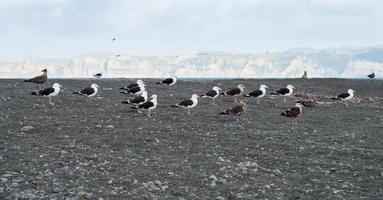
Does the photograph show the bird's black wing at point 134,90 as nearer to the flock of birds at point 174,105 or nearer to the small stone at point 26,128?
the flock of birds at point 174,105

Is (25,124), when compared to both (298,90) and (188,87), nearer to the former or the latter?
(188,87)

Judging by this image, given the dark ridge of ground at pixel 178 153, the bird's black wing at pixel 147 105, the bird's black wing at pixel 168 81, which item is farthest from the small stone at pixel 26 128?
the bird's black wing at pixel 168 81

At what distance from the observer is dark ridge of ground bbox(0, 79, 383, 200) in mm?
14984

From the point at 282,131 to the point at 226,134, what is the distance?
3025mm

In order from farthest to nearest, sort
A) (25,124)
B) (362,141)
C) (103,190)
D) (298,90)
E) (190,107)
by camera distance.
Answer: (298,90) → (190,107) → (362,141) → (25,124) → (103,190)

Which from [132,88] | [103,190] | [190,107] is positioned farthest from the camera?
[132,88]

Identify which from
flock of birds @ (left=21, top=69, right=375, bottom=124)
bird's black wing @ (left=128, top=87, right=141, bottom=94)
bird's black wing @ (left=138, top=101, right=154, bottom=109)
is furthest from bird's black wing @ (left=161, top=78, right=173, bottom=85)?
bird's black wing @ (left=138, top=101, right=154, bottom=109)

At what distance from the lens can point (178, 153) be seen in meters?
19.0

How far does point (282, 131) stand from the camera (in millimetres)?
24625

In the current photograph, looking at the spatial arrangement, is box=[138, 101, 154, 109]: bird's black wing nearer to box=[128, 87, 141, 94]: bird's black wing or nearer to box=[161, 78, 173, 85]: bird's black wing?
box=[128, 87, 141, 94]: bird's black wing

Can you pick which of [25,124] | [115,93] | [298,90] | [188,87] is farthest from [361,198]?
[298,90]

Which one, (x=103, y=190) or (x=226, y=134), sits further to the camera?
(x=226, y=134)

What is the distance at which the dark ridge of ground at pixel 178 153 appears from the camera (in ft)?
49.2

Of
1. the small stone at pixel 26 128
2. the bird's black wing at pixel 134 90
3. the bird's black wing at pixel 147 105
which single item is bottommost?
the small stone at pixel 26 128
